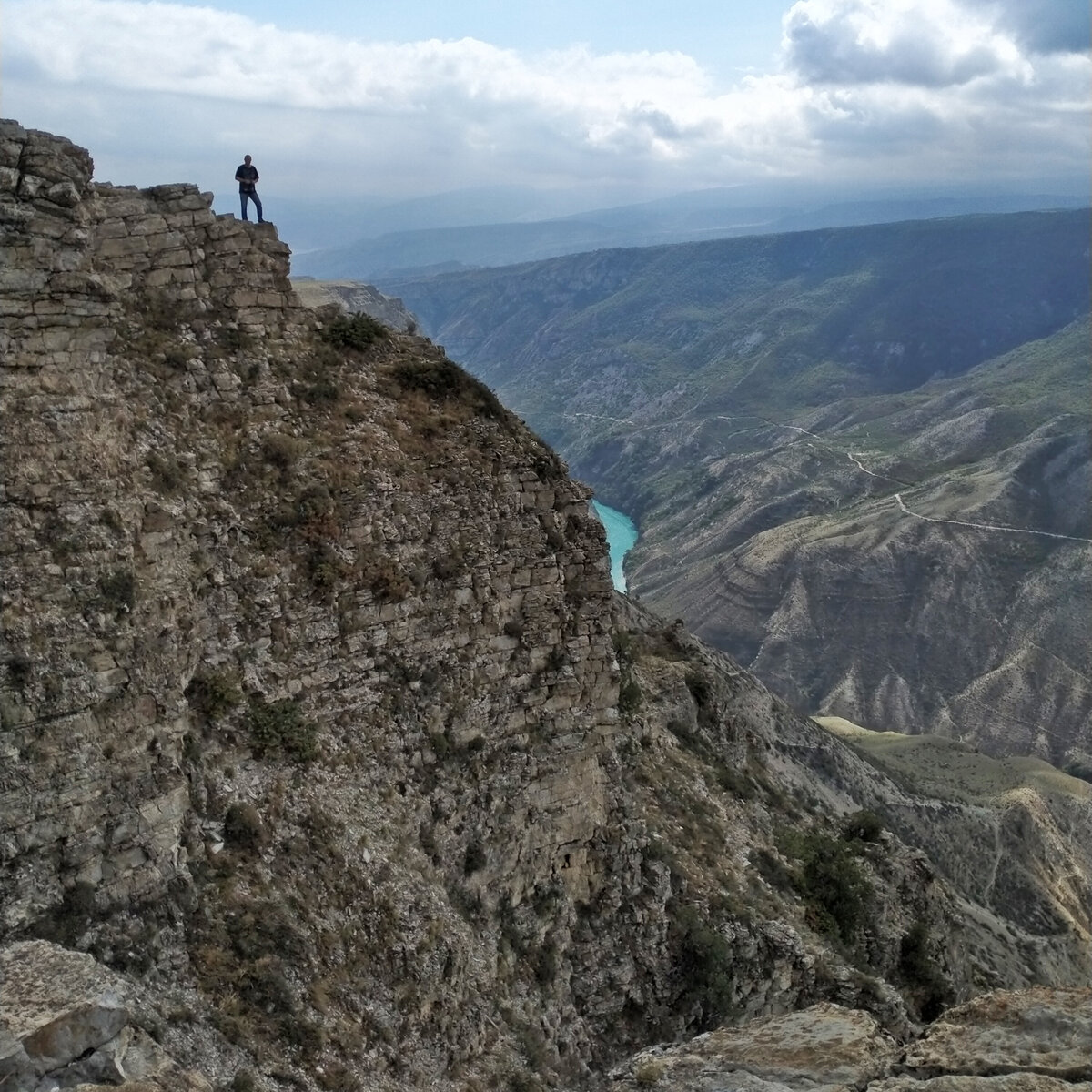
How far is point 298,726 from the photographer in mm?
14672

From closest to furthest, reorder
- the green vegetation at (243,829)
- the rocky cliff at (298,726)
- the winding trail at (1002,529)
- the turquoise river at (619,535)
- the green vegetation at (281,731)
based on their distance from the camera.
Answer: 1. the rocky cliff at (298,726)
2. the green vegetation at (243,829)
3. the green vegetation at (281,731)
4. the winding trail at (1002,529)
5. the turquoise river at (619,535)

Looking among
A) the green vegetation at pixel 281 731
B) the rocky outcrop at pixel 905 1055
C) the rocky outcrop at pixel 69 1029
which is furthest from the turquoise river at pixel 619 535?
the rocky outcrop at pixel 69 1029

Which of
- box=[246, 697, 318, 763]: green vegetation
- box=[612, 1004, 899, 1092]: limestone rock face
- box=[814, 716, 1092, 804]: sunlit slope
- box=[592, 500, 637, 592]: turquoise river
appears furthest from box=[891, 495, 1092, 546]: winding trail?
box=[612, 1004, 899, 1092]: limestone rock face

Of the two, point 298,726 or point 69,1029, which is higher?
point 298,726

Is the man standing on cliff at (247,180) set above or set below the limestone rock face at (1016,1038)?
above

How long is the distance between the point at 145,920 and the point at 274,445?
A: 731 centimetres

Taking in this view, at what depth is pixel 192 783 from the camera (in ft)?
42.7

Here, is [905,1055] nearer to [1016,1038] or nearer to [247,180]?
[1016,1038]

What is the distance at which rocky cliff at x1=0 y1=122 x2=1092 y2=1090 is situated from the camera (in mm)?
11492

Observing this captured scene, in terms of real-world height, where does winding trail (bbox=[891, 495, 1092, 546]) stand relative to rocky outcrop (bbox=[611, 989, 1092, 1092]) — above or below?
below

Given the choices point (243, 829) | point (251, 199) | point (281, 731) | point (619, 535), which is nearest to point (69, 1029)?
point (243, 829)

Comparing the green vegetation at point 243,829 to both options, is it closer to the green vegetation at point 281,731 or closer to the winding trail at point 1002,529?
the green vegetation at point 281,731

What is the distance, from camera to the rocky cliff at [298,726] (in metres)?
11.5

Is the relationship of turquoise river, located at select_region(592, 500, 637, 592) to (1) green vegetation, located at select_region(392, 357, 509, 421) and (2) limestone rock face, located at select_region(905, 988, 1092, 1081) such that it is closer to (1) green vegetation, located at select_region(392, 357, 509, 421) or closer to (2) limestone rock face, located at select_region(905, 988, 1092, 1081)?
(1) green vegetation, located at select_region(392, 357, 509, 421)
